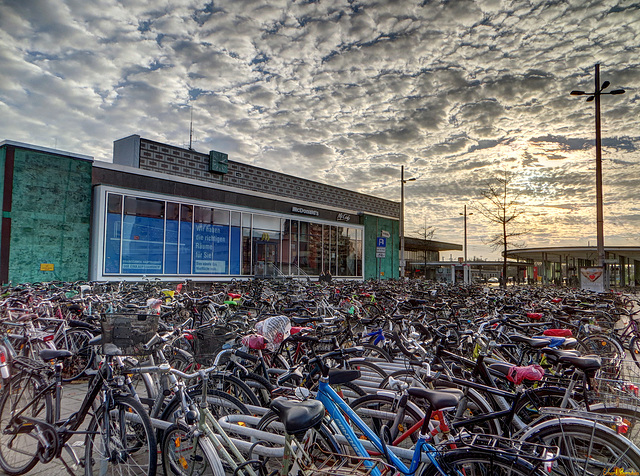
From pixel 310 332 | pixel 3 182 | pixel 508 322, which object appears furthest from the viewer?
pixel 3 182

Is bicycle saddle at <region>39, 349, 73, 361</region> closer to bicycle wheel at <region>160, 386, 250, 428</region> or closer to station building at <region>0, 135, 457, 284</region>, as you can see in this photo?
bicycle wheel at <region>160, 386, 250, 428</region>

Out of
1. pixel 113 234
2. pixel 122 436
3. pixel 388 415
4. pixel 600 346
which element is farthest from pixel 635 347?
pixel 113 234

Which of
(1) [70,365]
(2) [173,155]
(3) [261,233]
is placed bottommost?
(1) [70,365]

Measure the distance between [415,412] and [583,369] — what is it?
39.1 inches

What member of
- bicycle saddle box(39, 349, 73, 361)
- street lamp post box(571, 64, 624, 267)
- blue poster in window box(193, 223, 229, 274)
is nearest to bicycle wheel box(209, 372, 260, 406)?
bicycle saddle box(39, 349, 73, 361)

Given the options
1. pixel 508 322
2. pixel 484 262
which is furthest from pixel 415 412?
pixel 484 262

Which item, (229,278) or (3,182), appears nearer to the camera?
(3,182)

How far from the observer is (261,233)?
17.6m

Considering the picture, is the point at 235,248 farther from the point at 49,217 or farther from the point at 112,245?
the point at 49,217

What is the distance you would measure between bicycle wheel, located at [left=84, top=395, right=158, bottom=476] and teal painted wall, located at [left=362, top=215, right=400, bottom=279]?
853 inches

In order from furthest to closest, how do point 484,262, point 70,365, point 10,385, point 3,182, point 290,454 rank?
point 484,262
point 3,182
point 70,365
point 10,385
point 290,454

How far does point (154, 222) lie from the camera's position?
13.7 metres

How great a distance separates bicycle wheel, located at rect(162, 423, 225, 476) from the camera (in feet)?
7.24

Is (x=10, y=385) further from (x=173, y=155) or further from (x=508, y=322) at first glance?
(x=173, y=155)
